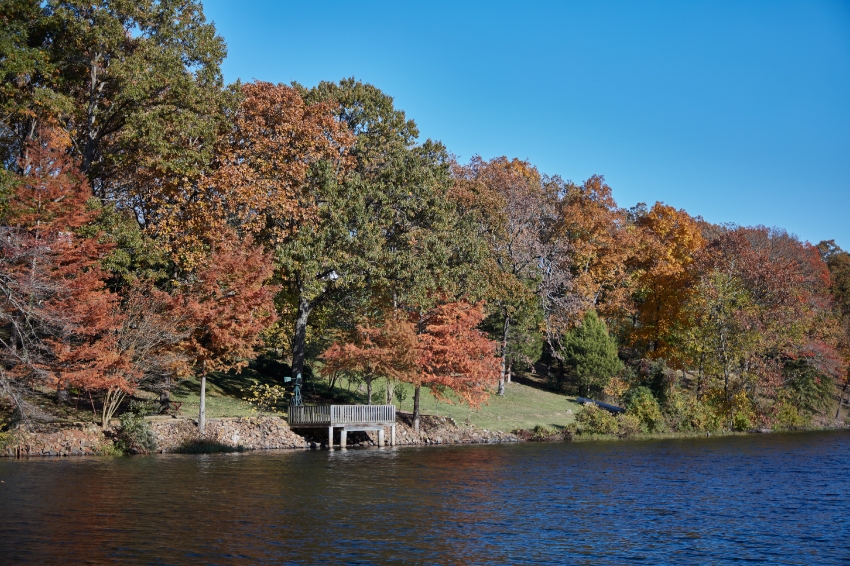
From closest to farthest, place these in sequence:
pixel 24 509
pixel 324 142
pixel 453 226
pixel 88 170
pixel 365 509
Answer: pixel 24 509, pixel 365 509, pixel 88 170, pixel 324 142, pixel 453 226

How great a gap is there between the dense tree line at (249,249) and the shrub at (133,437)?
51.0 inches

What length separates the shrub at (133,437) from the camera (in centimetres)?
3381

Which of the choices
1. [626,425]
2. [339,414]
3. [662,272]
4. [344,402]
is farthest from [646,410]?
[339,414]

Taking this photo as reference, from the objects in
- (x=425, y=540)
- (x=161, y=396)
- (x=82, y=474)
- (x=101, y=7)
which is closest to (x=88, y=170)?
(x=101, y=7)

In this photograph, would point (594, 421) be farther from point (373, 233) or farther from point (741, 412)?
point (373, 233)

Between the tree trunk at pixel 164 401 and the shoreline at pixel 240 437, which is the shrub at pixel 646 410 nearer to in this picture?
the shoreline at pixel 240 437

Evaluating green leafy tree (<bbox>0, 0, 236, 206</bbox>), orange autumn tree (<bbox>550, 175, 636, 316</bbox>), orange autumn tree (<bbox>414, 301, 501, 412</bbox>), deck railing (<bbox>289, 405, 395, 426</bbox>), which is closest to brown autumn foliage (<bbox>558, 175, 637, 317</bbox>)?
orange autumn tree (<bbox>550, 175, 636, 316</bbox>)

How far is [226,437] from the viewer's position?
37125 mm

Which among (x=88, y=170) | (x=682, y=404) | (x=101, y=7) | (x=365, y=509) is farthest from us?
(x=682, y=404)

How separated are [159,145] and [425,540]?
2563cm

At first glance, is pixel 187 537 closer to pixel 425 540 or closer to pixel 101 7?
pixel 425 540

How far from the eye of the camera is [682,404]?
51938mm

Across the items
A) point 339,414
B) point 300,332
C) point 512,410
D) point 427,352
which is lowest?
point 512,410

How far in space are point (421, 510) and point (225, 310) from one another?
17869mm
